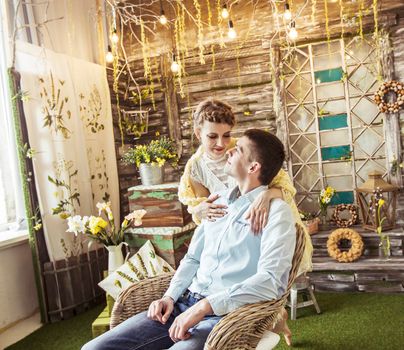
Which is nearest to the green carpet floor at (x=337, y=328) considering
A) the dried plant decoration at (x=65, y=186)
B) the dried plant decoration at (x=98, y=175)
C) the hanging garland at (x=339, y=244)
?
the hanging garland at (x=339, y=244)

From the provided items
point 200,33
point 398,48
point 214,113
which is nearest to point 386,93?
point 398,48

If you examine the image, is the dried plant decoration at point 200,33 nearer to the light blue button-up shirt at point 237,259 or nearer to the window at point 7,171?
the window at point 7,171

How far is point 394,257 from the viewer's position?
341 cm

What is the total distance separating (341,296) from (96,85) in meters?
2.69

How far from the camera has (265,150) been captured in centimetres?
170

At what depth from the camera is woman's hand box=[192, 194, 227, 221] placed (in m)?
1.87

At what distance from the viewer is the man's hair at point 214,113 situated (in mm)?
2080

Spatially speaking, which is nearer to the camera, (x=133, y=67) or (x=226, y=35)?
(x=226, y=35)

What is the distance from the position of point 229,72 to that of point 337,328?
2.41 meters

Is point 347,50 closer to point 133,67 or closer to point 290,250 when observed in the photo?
point 133,67

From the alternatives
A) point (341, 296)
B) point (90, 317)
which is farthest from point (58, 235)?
point (341, 296)

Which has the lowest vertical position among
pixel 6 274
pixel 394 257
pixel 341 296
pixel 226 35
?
pixel 341 296

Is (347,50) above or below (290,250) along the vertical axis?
above

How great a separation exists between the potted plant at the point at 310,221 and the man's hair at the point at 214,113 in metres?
1.86
